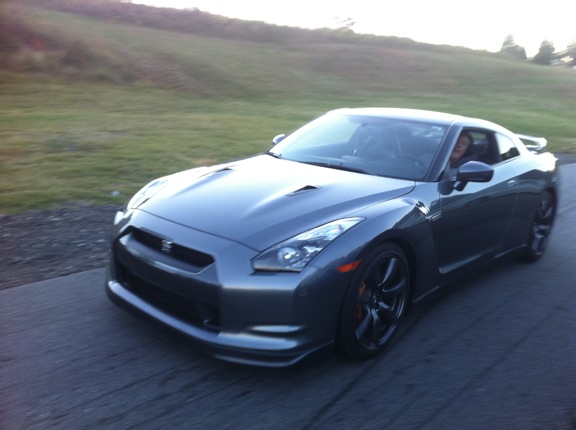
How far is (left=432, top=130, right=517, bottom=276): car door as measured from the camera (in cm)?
473

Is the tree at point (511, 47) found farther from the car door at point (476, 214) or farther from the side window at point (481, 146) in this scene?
the car door at point (476, 214)

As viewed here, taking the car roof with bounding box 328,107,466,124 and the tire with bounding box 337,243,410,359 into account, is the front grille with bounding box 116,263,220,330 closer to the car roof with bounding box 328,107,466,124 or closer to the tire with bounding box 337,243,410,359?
the tire with bounding box 337,243,410,359

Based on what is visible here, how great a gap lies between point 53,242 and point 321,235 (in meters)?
3.33

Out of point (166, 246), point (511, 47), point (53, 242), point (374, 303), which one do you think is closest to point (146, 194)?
point (166, 246)

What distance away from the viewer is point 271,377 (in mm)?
3818

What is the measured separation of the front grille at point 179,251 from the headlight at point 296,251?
305mm

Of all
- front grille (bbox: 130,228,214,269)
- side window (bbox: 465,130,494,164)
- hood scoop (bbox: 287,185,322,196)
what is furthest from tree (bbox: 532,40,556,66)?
front grille (bbox: 130,228,214,269)

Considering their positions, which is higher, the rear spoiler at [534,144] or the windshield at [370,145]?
the windshield at [370,145]

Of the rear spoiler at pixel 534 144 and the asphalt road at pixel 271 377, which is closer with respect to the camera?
the asphalt road at pixel 271 377

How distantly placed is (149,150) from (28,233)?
4526 mm

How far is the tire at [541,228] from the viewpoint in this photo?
6211mm

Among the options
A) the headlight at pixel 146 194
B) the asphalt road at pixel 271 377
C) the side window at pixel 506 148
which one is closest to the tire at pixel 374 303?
the asphalt road at pixel 271 377

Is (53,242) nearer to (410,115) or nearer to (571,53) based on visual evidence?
(410,115)

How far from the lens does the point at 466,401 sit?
365cm
